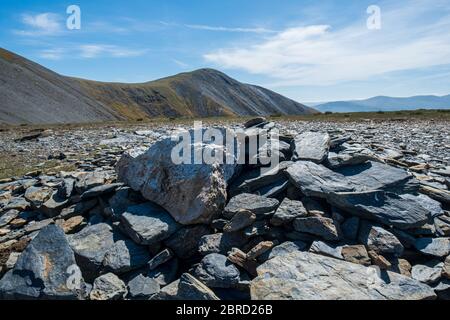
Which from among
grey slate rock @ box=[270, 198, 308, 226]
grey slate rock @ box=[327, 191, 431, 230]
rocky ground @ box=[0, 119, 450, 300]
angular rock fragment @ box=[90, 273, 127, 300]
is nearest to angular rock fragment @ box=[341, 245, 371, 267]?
rocky ground @ box=[0, 119, 450, 300]

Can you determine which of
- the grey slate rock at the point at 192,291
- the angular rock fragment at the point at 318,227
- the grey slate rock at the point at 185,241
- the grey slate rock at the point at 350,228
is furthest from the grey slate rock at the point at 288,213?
the grey slate rock at the point at 192,291

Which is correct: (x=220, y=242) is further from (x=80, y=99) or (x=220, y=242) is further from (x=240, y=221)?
(x=80, y=99)

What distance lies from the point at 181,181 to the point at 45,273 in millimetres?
3374

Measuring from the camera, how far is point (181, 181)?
26.5ft

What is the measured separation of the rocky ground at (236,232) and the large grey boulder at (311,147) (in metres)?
0.05

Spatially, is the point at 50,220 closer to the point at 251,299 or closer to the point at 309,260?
the point at 251,299

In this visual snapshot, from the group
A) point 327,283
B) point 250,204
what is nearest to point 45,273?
point 250,204

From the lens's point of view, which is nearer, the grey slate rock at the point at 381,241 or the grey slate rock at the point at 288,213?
the grey slate rock at the point at 381,241

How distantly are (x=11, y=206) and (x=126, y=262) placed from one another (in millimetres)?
5167

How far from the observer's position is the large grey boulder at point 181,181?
25.4 ft

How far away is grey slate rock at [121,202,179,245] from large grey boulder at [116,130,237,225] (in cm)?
20

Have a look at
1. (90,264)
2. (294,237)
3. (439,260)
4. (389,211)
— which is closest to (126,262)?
(90,264)

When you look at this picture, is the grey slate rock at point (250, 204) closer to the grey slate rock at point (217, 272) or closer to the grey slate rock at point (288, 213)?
the grey slate rock at point (288, 213)

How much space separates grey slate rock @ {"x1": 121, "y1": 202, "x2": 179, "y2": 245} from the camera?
7434 millimetres
